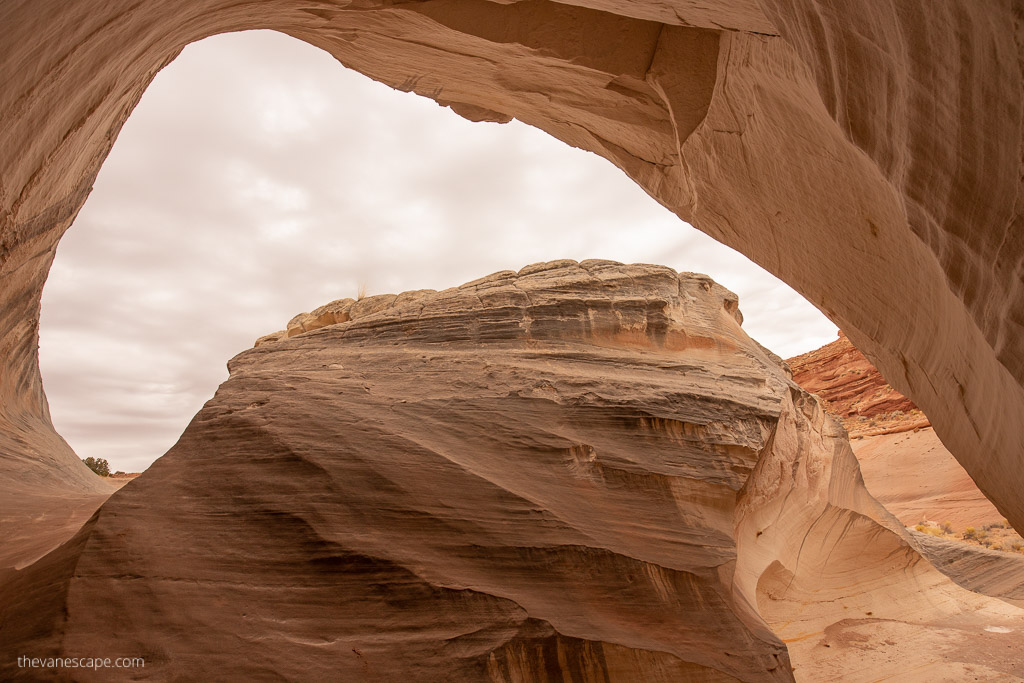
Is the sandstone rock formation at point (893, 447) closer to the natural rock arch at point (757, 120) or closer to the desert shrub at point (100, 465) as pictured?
the natural rock arch at point (757, 120)

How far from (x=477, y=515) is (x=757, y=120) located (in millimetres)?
3906

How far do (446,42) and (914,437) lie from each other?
87.7 ft

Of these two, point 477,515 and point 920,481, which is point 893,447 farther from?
point 477,515

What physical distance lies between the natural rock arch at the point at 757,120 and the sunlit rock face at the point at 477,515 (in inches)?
73.6

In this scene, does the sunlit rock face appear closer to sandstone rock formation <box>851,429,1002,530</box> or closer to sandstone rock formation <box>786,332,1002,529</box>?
sandstone rock formation <box>786,332,1002,529</box>


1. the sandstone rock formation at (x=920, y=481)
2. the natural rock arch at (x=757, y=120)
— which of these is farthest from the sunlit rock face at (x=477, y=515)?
the sandstone rock formation at (x=920, y=481)

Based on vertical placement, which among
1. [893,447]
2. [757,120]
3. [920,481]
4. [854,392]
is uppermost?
[854,392]

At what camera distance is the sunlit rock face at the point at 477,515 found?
3680 millimetres

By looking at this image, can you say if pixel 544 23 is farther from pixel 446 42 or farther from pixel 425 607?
pixel 425 607

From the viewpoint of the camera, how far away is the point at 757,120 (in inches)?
174

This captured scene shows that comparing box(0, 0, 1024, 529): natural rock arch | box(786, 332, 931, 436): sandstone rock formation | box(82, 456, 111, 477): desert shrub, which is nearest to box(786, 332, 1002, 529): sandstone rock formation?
box(786, 332, 931, 436): sandstone rock formation

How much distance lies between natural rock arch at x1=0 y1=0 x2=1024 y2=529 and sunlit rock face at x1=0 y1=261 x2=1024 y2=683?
1.87 metres

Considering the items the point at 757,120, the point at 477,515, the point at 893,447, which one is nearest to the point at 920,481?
the point at 893,447

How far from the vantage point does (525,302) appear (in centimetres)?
698
